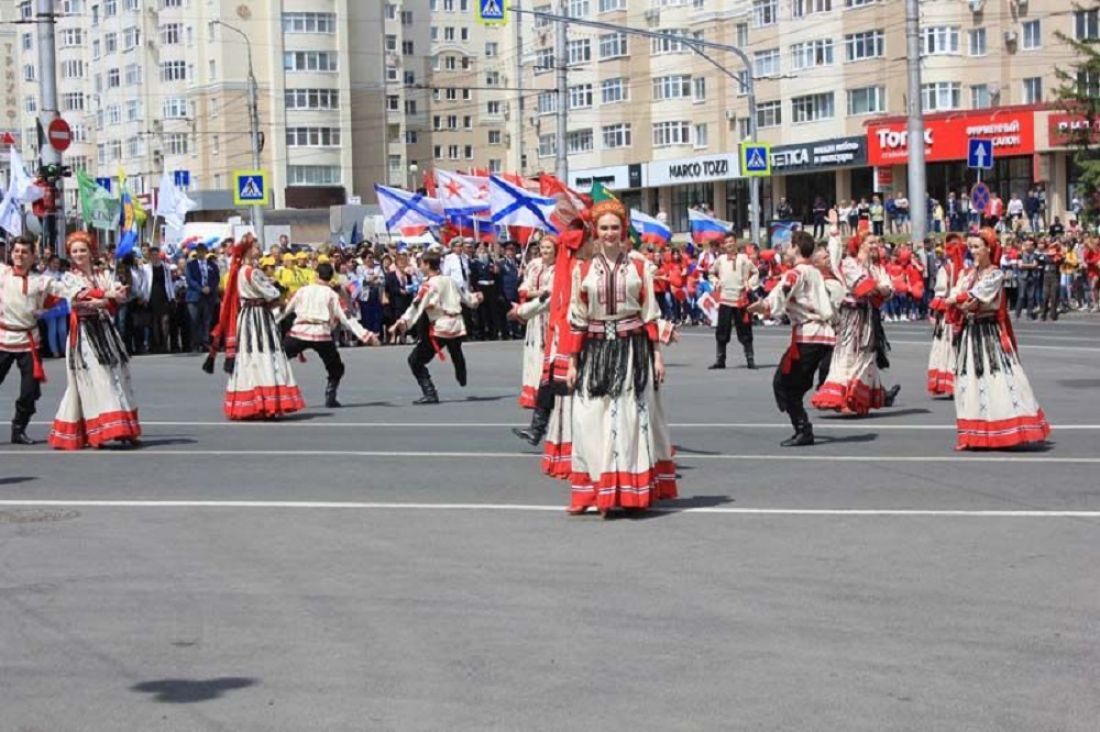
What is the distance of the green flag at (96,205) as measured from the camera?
1549 inches

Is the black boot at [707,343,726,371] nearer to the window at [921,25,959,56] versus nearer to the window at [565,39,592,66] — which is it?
the window at [921,25,959,56]

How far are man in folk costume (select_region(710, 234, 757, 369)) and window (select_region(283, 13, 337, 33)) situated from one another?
80.0m

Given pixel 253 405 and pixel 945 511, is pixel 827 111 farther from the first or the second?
pixel 945 511

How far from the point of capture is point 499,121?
438 ft

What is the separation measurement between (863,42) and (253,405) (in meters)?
57.4

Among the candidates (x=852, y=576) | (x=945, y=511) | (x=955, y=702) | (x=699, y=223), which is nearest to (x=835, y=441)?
(x=945, y=511)

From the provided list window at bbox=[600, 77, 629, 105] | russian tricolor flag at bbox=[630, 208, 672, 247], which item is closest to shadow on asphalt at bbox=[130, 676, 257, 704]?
russian tricolor flag at bbox=[630, 208, 672, 247]

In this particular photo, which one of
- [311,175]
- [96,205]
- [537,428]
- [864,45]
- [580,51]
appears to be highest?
[580,51]

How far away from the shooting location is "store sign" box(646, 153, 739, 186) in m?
78.9

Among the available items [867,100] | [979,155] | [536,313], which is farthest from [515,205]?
[867,100]

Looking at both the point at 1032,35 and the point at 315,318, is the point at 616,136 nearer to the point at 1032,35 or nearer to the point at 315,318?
the point at 1032,35

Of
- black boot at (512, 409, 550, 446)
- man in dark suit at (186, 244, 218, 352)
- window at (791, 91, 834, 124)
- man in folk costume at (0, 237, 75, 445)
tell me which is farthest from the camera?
window at (791, 91, 834, 124)

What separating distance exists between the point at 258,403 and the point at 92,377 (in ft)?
10.0

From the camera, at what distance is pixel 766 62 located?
78.9 meters
